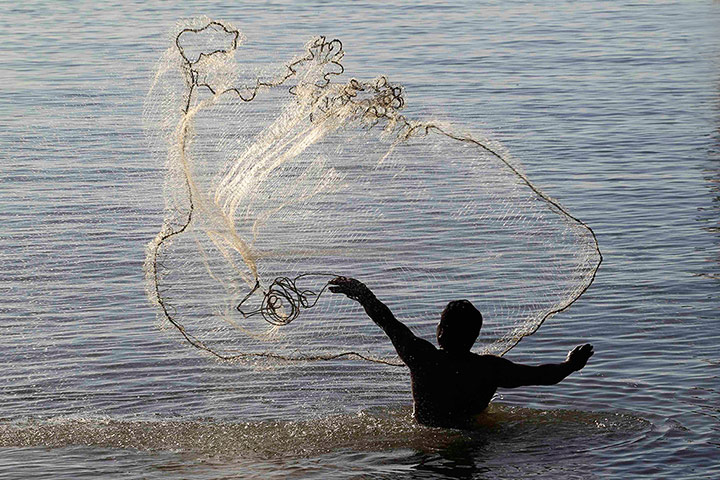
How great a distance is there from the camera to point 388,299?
1138cm

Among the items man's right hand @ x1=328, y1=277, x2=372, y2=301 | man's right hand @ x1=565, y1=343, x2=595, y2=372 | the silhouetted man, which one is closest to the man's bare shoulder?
the silhouetted man

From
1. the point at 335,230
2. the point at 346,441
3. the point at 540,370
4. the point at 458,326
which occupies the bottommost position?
the point at 346,441

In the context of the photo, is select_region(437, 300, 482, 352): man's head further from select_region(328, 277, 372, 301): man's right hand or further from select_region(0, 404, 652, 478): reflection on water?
select_region(0, 404, 652, 478): reflection on water

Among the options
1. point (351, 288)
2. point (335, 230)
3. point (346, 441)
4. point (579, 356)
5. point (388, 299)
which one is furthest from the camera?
point (335, 230)

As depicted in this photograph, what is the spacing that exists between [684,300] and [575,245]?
1424 mm

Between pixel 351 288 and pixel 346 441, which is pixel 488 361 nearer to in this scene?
pixel 351 288

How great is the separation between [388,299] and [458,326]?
3377 mm

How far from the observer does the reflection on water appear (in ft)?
26.7

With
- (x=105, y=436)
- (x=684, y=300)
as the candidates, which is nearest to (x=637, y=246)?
(x=684, y=300)

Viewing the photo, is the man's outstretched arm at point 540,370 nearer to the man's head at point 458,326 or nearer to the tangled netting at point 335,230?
the man's head at point 458,326

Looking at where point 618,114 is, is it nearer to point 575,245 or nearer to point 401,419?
point 575,245

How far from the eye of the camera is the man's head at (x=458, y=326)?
7965 mm

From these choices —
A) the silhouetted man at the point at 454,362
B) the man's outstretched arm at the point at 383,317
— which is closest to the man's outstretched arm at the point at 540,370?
the silhouetted man at the point at 454,362

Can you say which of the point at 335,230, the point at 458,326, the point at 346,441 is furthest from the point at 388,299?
the point at 458,326
